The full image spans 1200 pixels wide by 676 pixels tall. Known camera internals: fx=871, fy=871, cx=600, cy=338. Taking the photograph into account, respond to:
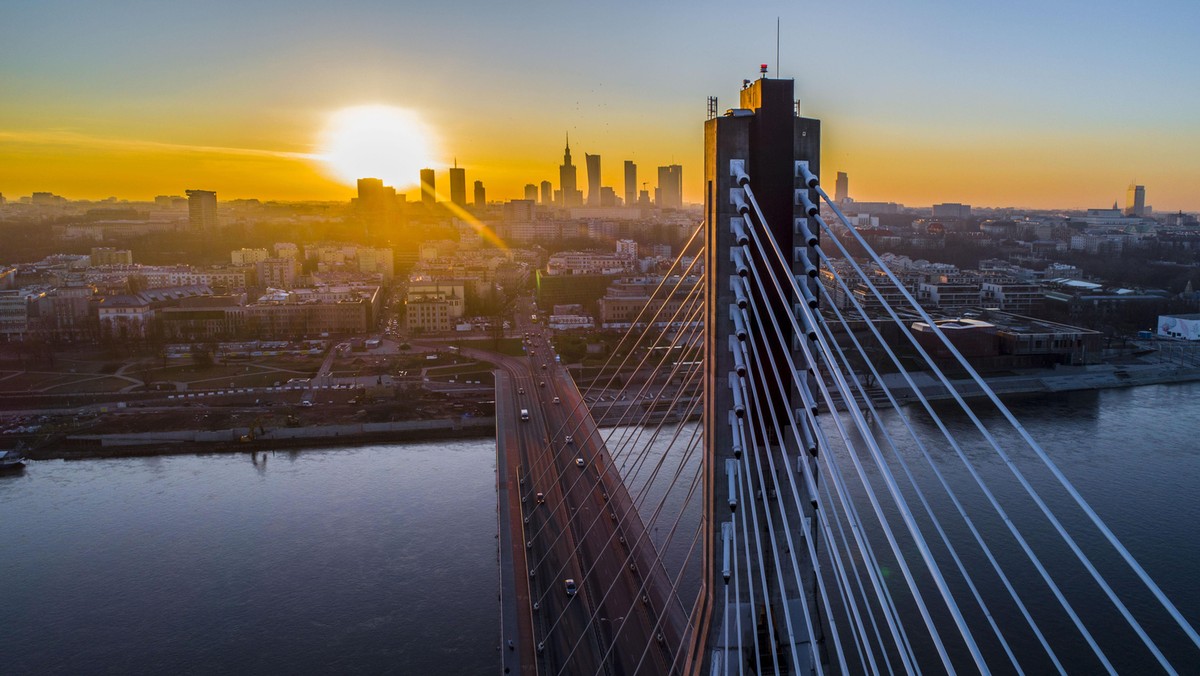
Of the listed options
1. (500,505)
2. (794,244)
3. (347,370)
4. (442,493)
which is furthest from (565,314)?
(794,244)

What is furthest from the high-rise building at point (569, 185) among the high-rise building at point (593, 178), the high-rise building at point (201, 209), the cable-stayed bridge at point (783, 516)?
the cable-stayed bridge at point (783, 516)

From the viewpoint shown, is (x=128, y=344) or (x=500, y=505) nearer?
(x=500, y=505)

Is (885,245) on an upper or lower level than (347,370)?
upper

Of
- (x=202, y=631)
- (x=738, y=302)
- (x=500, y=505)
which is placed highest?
(x=738, y=302)

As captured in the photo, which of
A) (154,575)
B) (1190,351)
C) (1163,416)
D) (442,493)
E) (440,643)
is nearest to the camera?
(440,643)

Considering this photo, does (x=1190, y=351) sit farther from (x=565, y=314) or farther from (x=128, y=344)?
(x=128, y=344)

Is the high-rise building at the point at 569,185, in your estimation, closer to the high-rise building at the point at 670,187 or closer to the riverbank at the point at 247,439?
the high-rise building at the point at 670,187

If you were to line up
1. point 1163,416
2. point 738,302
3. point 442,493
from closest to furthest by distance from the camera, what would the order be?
1. point 738,302
2. point 442,493
3. point 1163,416

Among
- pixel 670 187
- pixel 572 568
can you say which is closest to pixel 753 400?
pixel 572 568
